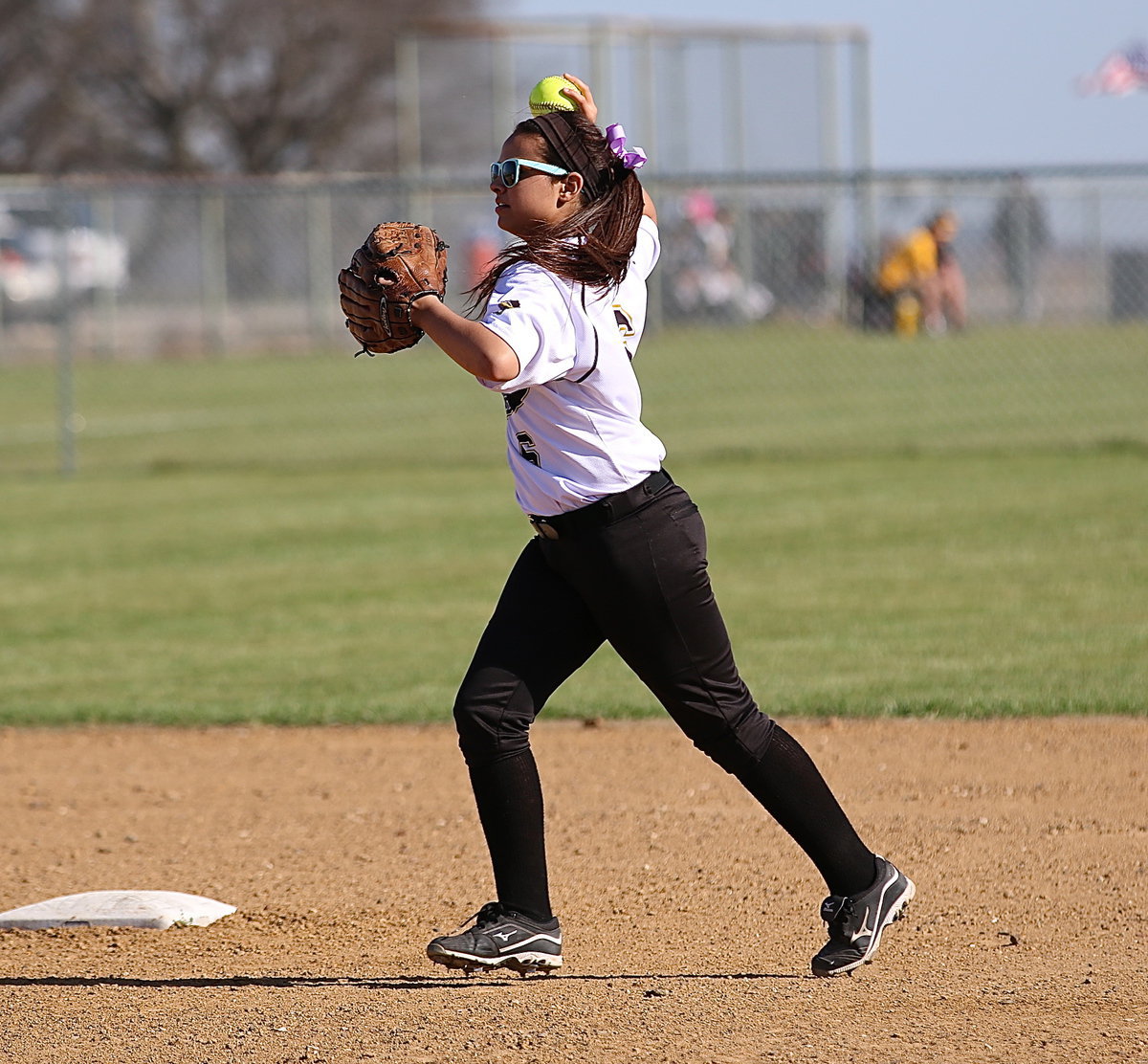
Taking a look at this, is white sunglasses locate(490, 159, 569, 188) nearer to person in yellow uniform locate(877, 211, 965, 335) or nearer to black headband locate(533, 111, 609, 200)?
black headband locate(533, 111, 609, 200)

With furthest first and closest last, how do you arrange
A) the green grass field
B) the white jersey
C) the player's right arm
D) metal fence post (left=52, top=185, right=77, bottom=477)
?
metal fence post (left=52, top=185, right=77, bottom=477) → the green grass field → the white jersey → the player's right arm

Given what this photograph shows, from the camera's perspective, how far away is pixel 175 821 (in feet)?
19.2

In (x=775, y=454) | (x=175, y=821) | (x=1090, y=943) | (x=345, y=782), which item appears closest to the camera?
(x=1090, y=943)

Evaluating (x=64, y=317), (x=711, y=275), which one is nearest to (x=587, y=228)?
(x=64, y=317)

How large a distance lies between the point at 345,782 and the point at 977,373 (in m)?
18.6

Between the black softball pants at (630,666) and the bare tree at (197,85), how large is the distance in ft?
164

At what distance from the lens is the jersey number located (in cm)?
384

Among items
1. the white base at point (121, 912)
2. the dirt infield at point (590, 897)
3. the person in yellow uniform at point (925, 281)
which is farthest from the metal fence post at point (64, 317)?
the person in yellow uniform at point (925, 281)

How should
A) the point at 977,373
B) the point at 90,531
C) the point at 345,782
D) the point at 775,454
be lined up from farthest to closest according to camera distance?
1. the point at 977,373
2. the point at 775,454
3. the point at 90,531
4. the point at 345,782

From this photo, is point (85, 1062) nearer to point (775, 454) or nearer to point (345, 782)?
point (345, 782)

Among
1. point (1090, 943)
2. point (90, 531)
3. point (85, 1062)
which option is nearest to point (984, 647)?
point (1090, 943)

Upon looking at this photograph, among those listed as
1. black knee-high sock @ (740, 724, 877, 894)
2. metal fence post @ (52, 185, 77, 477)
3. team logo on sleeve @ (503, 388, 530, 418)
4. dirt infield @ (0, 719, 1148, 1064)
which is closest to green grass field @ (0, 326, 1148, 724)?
metal fence post @ (52, 185, 77, 477)

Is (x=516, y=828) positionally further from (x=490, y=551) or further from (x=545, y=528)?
(x=490, y=551)

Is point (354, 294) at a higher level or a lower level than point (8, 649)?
higher
